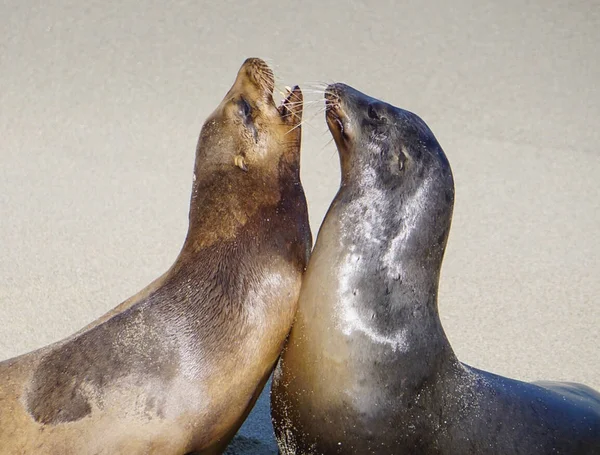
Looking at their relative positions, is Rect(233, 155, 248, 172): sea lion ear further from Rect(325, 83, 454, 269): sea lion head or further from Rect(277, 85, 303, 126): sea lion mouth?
Rect(325, 83, 454, 269): sea lion head

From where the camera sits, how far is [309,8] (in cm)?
837

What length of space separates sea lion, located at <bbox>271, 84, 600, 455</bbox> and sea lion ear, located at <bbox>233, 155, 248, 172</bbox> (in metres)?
0.44

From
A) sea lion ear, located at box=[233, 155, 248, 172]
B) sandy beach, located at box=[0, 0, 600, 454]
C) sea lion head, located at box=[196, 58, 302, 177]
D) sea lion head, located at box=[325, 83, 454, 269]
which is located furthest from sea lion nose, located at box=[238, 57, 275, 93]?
sandy beach, located at box=[0, 0, 600, 454]

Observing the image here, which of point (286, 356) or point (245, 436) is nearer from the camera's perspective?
point (286, 356)

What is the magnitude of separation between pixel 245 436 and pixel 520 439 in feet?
4.02

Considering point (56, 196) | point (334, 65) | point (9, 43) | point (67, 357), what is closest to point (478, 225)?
point (334, 65)

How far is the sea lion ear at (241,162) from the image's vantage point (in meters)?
3.80

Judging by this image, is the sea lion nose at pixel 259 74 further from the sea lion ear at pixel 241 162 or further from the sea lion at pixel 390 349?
the sea lion at pixel 390 349

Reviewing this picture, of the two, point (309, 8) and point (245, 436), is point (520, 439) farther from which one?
point (309, 8)

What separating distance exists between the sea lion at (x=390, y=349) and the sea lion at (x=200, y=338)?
0.18m

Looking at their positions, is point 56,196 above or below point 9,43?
below

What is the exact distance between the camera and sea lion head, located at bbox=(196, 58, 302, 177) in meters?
3.84

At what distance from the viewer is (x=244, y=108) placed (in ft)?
12.9

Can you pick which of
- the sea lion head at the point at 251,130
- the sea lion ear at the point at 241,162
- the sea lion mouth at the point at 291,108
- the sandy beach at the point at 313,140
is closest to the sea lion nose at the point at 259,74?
the sea lion head at the point at 251,130
